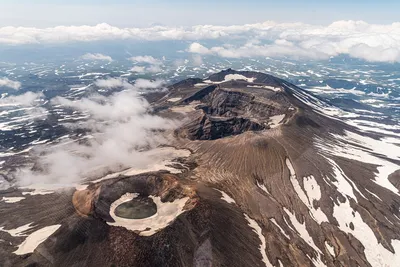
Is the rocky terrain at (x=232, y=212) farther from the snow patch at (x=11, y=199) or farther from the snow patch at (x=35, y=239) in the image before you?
the snow patch at (x=11, y=199)

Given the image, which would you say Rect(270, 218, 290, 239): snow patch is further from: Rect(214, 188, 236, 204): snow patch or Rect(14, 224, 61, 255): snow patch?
Rect(14, 224, 61, 255): snow patch

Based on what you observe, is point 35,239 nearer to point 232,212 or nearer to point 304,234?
point 232,212

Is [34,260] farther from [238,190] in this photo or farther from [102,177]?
[238,190]

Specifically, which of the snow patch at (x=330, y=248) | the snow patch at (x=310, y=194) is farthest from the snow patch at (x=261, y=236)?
the snow patch at (x=310, y=194)

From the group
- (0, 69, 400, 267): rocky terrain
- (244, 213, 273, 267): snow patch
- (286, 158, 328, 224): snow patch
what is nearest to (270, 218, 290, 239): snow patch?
(0, 69, 400, 267): rocky terrain

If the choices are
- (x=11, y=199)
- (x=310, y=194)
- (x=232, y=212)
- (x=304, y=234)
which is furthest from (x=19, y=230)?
(x=310, y=194)

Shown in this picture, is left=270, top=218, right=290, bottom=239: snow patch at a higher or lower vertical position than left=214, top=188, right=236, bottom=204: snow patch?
lower

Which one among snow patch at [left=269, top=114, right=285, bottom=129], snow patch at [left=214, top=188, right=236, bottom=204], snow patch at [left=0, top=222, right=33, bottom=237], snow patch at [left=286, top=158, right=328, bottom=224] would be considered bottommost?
snow patch at [left=269, top=114, right=285, bottom=129]

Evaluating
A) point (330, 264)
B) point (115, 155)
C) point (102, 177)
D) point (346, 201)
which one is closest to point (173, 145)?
point (115, 155)

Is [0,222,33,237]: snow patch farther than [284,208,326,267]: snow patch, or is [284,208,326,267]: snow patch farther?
[284,208,326,267]: snow patch
